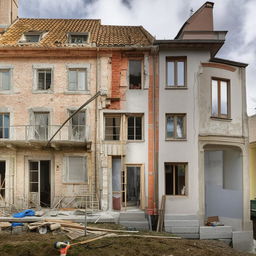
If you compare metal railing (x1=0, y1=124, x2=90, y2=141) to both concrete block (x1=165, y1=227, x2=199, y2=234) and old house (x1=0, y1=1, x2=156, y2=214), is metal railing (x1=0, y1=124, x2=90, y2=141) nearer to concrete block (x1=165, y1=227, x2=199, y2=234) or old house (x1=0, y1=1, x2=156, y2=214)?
old house (x1=0, y1=1, x2=156, y2=214)

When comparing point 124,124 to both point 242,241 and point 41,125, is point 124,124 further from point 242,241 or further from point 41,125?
point 242,241

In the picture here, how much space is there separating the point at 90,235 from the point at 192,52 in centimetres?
1138

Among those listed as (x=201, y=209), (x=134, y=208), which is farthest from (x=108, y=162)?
(x=201, y=209)

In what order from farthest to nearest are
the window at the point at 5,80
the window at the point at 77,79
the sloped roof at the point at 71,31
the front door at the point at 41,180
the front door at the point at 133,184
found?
the sloped roof at the point at 71,31
the window at the point at 5,80
the window at the point at 77,79
the front door at the point at 41,180
the front door at the point at 133,184

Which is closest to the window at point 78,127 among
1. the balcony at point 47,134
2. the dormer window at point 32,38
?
the balcony at point 47,134

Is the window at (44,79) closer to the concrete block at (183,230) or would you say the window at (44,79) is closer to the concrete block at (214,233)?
the concrete block at (183,230)

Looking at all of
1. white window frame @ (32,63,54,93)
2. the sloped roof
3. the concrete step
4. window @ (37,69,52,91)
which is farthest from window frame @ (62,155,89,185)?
the sloped roof

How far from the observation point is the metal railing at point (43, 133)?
16.9m

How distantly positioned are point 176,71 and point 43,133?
28.4 ft

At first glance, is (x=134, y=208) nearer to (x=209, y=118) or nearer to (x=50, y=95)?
(x=209, y=118)

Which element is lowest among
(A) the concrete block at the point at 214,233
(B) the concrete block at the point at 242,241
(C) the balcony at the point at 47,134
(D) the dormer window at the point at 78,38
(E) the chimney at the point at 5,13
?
(B) the concrete block at the point at 242,241

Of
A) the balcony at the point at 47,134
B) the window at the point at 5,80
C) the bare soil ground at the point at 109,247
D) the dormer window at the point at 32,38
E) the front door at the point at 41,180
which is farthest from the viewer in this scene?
the dormer window at the point at 32,38

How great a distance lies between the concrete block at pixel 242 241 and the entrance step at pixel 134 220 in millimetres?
4489

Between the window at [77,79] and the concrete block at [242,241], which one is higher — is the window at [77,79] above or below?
above
